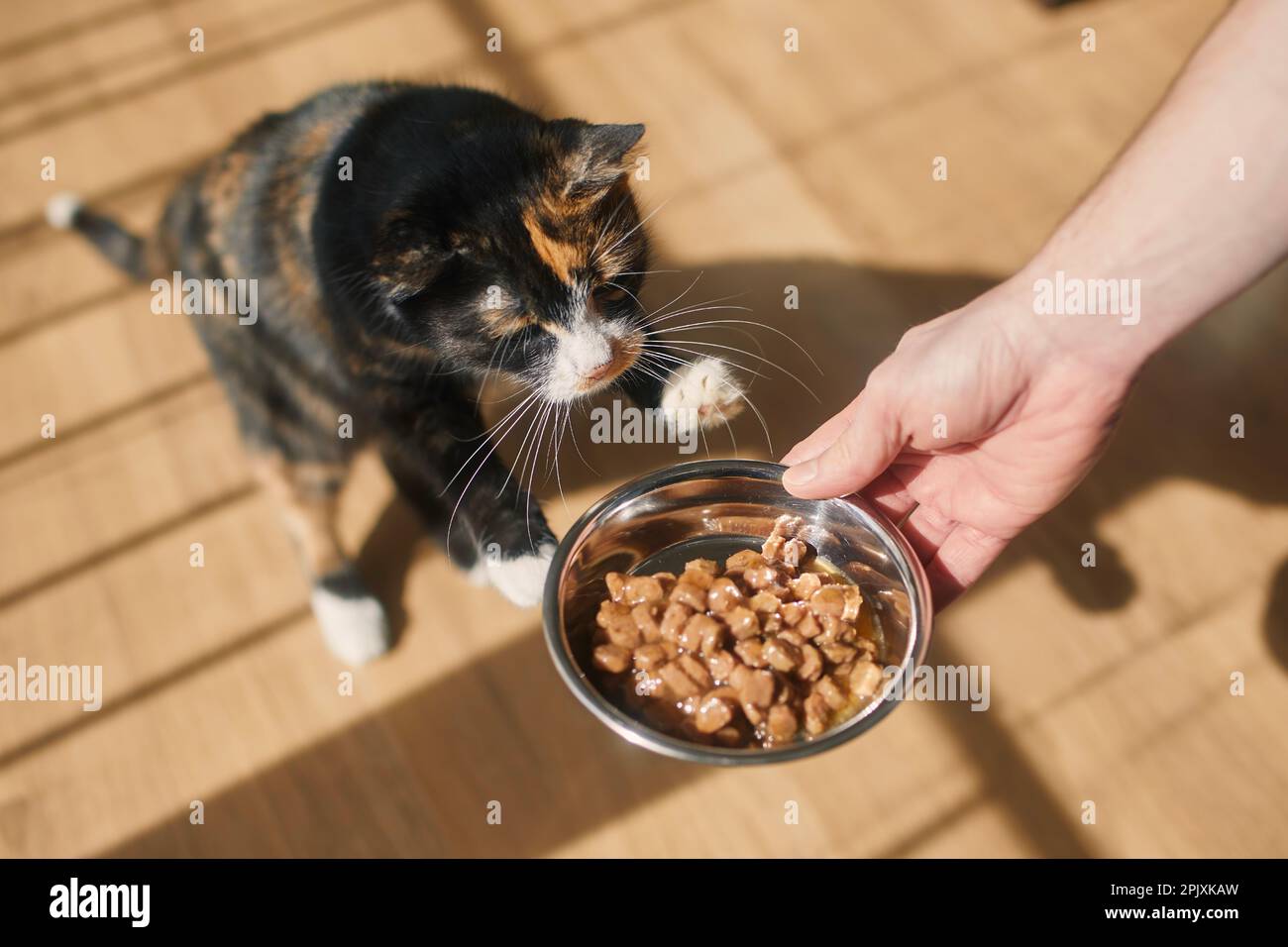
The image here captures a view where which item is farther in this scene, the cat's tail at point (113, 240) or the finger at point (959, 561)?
the cat's tail at point (113, 240)

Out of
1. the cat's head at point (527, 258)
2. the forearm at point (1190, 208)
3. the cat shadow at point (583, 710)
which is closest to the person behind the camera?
the forearm at point (1190, 208)

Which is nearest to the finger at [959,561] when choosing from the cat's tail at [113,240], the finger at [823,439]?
the finger at [823,439]

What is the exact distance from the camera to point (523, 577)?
125cm

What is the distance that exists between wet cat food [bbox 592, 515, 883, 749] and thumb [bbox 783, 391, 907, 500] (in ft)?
0.29

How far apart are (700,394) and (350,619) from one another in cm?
64

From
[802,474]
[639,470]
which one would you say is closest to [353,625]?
[639,470]

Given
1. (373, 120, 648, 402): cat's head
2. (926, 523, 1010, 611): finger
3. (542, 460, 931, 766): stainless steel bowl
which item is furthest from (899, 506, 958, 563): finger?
(373, 120, 648, 402): cat's head

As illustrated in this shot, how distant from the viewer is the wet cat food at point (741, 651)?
3.59 feet

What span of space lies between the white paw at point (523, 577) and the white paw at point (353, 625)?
37 cm

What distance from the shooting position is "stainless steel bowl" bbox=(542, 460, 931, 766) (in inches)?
45.9

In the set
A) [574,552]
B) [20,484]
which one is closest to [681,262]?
[574,552]

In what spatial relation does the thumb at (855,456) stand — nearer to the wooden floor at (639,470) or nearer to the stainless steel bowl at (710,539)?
the stainless steel bowl at (710,539)

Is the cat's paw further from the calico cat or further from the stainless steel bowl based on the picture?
the stainless steel bowl

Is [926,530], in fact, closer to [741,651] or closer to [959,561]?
[959,561]
